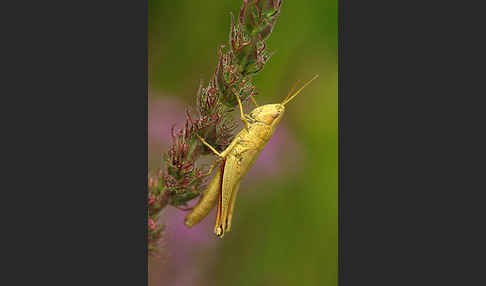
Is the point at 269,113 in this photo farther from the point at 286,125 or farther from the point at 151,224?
the point at 151,224

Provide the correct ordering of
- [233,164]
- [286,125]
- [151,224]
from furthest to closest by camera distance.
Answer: [286,125]
[233,164]
[151,224]

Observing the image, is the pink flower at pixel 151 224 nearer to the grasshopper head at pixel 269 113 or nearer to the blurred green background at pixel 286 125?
the blurred green background at pixel 286 125

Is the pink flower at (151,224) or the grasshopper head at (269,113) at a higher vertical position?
the grasshopper head at (269,113)

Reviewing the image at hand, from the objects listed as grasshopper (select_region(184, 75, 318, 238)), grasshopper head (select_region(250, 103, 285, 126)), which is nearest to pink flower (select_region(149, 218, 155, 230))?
grasshopper (select_region(184, 75, 318, 238))

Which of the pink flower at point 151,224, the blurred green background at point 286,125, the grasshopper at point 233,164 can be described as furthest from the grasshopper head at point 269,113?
the pink flower at point 151,224

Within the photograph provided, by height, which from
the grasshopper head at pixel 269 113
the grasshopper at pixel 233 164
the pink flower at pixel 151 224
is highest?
the grasshopper head at pixel 269 113

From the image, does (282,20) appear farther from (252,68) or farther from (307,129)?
(252,68)

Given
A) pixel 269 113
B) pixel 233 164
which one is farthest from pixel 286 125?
pixel 233 164
